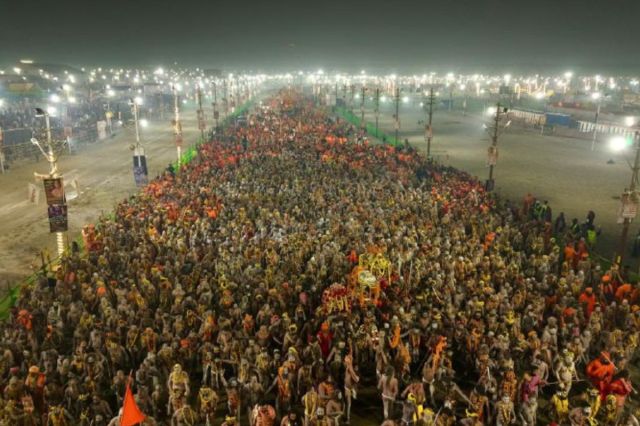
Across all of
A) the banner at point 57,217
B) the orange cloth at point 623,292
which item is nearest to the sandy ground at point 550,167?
the orange cloth at point 623,292

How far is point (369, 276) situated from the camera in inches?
563

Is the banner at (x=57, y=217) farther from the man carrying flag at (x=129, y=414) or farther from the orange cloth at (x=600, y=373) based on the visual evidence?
Answer: the orange cloth at (x=600, y=373)

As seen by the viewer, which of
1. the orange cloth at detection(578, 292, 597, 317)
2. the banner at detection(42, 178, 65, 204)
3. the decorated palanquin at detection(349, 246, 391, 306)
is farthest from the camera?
the banner at detection(42, 178, 65, 204)

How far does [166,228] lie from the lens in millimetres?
19844

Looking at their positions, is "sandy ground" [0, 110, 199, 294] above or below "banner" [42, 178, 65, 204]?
below

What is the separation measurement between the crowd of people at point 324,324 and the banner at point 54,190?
6.17ft

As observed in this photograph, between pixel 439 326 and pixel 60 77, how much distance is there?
118 m

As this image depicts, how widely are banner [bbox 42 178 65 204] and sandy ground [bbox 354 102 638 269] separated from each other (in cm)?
2087

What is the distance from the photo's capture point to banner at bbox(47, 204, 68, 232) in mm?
18000

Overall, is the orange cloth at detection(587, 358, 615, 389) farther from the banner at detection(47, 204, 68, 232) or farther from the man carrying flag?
the banner at detection(47, 204, 68, 232)

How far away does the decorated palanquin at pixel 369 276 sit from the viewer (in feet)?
46.5

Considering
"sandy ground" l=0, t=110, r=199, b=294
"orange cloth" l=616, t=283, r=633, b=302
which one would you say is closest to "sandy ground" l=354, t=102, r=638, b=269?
"orange cloth" l=616, t=283, r=633, b=302

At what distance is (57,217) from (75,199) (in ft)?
47.1

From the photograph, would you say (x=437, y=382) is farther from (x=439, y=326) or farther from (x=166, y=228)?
(x=166, y=228)
